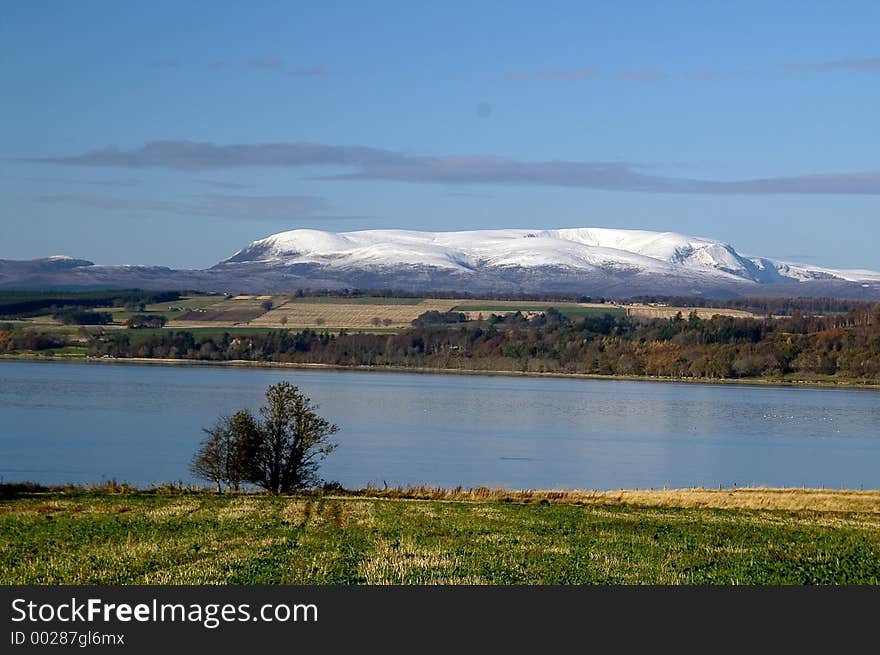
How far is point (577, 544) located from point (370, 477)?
30.9 meters

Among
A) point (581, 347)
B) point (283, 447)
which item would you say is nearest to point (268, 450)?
point (283, 447)

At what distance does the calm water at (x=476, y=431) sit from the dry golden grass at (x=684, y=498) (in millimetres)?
12528

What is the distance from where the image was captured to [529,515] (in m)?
26.0

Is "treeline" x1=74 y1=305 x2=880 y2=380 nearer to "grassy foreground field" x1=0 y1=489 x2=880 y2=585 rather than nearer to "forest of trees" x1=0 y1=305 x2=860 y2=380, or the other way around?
"forest of trees" x1=0 y1=305 x2=860 y2=380

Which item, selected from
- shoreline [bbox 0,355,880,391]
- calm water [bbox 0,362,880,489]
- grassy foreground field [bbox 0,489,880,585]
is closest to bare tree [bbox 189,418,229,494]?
grassy foreground field [bbox 0,489,880,585]

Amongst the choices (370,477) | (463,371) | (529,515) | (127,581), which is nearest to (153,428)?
(370,477)

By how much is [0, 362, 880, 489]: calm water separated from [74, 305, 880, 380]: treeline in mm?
26250

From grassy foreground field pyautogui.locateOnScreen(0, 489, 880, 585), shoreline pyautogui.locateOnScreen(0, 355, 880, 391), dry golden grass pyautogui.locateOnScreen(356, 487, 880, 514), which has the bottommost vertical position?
shoreline pyautogui.locateOnScreen(0, 355, 880, 391)

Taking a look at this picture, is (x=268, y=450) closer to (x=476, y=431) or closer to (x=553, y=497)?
(x=553, y=497)

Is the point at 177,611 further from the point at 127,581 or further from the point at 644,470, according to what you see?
the point at 644,470

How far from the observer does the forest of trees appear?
155375 mm

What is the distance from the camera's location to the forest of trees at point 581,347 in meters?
155

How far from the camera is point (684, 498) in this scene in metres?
35.0

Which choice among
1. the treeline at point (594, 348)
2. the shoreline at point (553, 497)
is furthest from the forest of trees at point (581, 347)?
the shoreline at point (553, 497)
